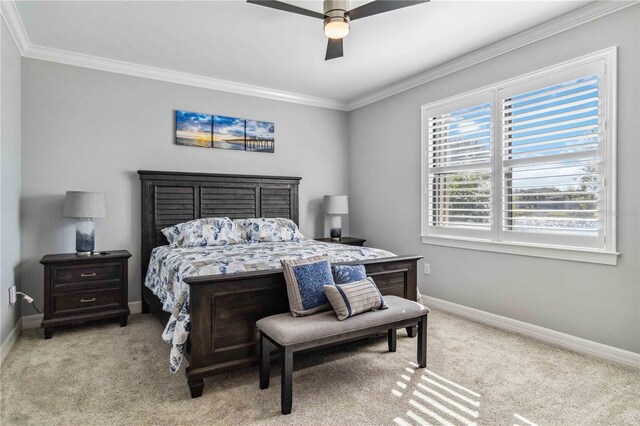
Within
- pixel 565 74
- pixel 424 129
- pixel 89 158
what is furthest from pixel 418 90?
pixel 89 158

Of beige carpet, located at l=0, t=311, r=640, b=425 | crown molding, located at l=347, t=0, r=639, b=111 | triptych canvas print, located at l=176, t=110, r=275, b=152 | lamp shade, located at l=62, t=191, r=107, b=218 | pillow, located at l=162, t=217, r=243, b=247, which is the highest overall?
crown molding, located at l=347, t=0, r=639, b=111

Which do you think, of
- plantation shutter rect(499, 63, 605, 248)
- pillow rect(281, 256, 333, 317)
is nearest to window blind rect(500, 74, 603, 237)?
plantation shutter rect(499, 63, 605, 248)

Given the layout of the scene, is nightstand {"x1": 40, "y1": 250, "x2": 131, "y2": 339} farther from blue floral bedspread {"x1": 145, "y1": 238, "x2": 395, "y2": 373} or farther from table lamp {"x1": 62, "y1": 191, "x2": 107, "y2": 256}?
blue floral bedspread {"x1": 145, "y1": 238, "x2": 395, "y2": 373}

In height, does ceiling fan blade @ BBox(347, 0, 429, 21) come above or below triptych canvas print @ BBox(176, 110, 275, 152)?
above

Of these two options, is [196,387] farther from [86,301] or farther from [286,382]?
[86,301]

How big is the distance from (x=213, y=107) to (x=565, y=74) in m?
3.65

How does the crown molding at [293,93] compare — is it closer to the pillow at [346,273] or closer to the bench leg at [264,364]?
the pillow at [346,273]

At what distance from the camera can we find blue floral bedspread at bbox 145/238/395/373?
230 centimetres

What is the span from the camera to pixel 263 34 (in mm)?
3250

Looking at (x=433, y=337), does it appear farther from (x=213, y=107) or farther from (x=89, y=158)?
(x=89, y=158)

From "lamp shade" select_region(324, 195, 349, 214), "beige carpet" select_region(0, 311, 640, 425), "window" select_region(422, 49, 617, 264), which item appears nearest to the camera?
"beige carpet" select_region(0, 311, 640, 425)

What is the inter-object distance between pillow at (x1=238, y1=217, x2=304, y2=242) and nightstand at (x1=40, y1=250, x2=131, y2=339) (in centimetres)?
126


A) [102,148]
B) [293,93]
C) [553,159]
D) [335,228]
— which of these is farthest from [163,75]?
[553,159]

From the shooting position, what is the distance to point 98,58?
3768 millimetres
